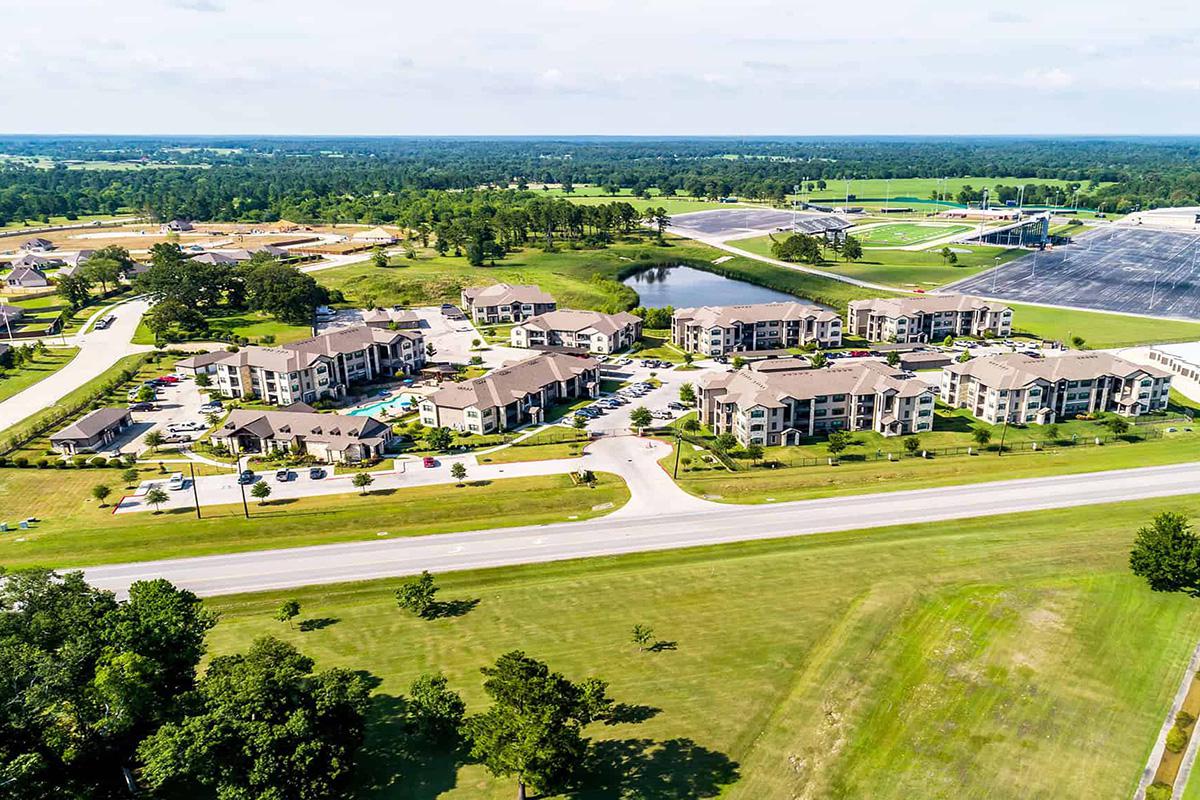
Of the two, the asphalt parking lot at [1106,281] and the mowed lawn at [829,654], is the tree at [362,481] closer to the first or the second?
the mowed lawn at [829,654]

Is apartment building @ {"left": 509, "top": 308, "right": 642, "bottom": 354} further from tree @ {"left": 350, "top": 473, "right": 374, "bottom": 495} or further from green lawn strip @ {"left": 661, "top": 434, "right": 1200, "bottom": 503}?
tree @ {"left": 350, "top": 473, "right": 374, "bottom": 495}

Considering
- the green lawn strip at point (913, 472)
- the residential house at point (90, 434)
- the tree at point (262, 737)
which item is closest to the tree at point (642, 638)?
the tree at point (262, 737)

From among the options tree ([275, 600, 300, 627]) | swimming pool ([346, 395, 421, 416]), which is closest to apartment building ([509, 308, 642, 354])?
swimming pool ([346, 395, 421, 416])

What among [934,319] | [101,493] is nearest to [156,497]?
[101,493]

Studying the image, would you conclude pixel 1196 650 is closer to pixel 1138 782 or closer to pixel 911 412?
pixel 1138 782

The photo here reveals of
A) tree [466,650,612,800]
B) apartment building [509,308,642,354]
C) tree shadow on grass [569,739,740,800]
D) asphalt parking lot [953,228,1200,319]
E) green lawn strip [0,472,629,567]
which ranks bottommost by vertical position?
tree shadow on grass [569,739,740,800]

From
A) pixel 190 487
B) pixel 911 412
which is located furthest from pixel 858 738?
pixel 190 487
